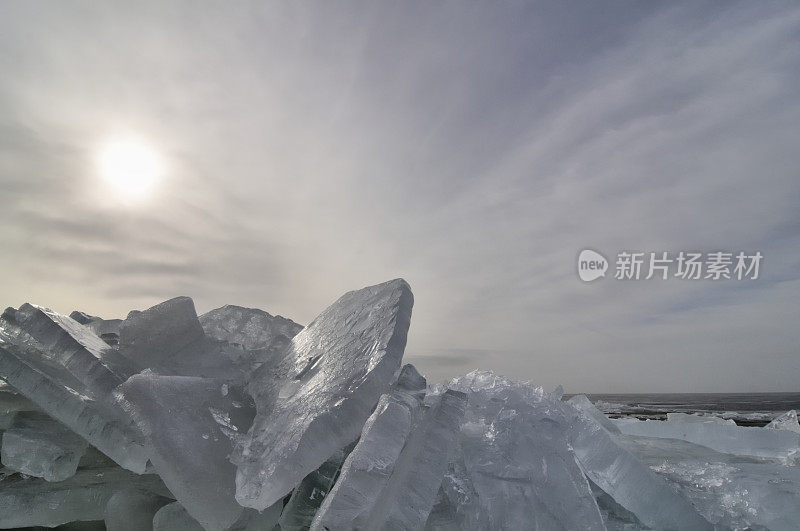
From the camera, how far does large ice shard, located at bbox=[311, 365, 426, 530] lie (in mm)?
1944

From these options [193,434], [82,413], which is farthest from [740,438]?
[82,413]

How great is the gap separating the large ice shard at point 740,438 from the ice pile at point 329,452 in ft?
3.35

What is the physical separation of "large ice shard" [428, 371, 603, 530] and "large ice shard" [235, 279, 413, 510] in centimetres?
66

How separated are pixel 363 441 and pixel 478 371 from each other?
179 centimetres

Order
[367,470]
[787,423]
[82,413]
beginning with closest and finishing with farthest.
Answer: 1. [367,470]
2. [82,413]
3. [787,423]

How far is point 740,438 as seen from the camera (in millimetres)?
4324

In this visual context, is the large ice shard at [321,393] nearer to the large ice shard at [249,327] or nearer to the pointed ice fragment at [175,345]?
the pointed ice fragment at [175,345]

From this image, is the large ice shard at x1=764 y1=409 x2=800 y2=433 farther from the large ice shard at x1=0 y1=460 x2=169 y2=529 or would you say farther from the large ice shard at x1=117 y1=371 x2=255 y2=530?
the large ice shard at x1=0 y1=460 x2=169 y2=529

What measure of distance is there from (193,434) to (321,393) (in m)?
0.78

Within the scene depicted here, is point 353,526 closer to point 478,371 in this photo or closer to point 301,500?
point 301,500

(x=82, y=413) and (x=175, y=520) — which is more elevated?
(x=82, y=413)

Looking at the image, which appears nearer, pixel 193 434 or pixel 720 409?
pixel 193 434

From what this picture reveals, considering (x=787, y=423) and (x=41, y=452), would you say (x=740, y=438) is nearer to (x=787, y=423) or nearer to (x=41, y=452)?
(x=787, y=423)

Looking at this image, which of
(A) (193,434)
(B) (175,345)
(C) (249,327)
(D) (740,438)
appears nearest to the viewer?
(A) (193,434)
